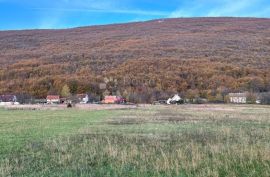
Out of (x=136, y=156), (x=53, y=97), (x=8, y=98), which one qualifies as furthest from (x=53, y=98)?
(x=136, y=156)

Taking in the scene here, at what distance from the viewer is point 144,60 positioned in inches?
5364

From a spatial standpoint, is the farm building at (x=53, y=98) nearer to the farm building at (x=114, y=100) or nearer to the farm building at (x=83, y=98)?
the farm building at (x=83, y=98)

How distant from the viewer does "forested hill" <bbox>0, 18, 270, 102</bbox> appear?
113000 millimetres

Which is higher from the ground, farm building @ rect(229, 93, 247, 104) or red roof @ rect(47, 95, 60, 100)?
red roof @ rect(47, 95, 60, 100)

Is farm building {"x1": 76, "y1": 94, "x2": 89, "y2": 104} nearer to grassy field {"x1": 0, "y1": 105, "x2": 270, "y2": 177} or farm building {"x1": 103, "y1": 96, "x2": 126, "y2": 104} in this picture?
farm building {"x1": 103, "y1": 96, "x2": 126, "y2": 104}

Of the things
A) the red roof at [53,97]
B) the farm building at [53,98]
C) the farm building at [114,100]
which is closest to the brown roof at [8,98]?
the farm building at [53,98]

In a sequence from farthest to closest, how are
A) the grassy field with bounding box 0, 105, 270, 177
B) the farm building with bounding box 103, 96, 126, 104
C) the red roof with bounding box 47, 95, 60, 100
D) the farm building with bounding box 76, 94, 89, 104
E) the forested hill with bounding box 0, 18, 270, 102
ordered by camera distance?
the forested hill with bounding box 0, 18, 270, 102 → the red roof with bounding box 47, 95, 60, 100 → the farm building with bounding box 76, 94, 89, 104 → the farm building with bounding box 103, 96, 126, 104 → the grassy field with bounding box 0, 105, 270, 177

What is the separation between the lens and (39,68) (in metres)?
133

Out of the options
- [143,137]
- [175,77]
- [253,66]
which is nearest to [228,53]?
[253,66]

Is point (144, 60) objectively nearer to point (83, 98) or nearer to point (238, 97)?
point (83, 98)

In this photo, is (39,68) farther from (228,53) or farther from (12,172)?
(12,172)

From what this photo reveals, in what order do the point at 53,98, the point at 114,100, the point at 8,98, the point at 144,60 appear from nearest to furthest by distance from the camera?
the point at 114,100
the point at 8,98
the point at 53,98
the point at 144,60

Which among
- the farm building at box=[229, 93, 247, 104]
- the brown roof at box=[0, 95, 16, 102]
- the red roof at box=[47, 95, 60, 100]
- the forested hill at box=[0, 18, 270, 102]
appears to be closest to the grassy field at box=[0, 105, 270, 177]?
the farm building at box=[229, 93, 247, 104]

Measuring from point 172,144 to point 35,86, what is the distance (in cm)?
10036
